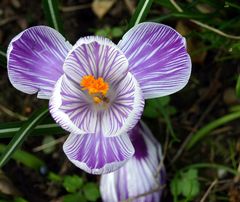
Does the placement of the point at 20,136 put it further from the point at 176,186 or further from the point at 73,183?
the point at 176,186

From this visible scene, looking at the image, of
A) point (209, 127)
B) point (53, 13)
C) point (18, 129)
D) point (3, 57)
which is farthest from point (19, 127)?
point (209, 127)

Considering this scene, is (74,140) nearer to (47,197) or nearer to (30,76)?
(30,76)

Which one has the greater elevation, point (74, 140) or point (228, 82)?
point (74, 140)

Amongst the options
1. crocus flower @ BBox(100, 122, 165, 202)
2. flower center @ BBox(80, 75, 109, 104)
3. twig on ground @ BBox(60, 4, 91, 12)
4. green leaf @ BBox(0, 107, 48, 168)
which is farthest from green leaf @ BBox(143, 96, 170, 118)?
twig on ground @ BBox(60, 4, 91, 12)

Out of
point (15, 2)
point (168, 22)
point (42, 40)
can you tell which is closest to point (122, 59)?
point (42, 40)

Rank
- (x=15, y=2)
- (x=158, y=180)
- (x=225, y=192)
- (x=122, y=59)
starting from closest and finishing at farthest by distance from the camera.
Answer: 1. (x=122, y=59)
2. (x=158, y=180)
3. (x=225, y=192)
4. (x=15, y=2)

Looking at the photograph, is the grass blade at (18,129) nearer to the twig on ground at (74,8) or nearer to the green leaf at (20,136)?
the green leaf at (20,136)

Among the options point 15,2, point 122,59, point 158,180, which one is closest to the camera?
point 122,59
